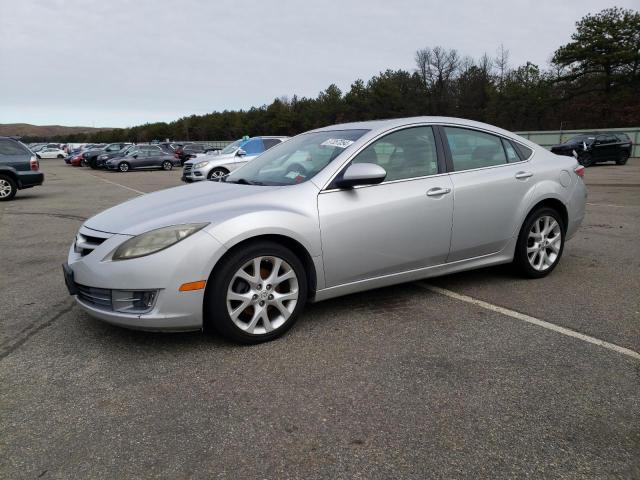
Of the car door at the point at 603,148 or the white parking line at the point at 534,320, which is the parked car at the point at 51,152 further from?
the white parking line at the point at 534,320

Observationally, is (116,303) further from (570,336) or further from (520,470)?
(570,336)

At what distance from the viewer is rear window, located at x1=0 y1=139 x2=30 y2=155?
13648 mm

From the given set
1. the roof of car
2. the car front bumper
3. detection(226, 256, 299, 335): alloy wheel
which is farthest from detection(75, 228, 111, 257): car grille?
the roof of car

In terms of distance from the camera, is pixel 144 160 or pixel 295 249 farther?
pixel 144 160

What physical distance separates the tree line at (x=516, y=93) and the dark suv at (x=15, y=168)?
44135 mm

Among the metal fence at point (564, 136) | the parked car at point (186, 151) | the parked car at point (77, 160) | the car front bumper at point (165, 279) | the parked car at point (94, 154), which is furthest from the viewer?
the parked car at point (77, 160)

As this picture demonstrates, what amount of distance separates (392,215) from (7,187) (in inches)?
541

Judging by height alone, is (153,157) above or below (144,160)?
above

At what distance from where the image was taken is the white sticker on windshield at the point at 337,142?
408 centimetres

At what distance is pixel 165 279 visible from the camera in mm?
3203

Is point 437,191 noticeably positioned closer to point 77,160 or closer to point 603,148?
point 603,148

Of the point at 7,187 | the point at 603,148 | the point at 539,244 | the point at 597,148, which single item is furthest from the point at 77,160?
the point at 539,244

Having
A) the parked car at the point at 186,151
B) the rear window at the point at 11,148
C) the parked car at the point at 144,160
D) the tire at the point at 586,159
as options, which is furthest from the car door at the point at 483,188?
the parked car at the point at 186,151

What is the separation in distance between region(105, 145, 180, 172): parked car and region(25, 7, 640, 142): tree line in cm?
3591
